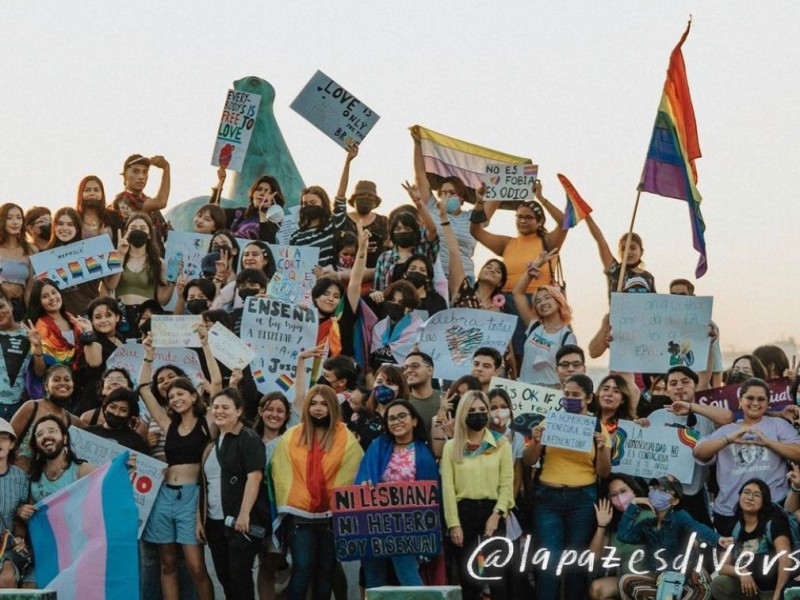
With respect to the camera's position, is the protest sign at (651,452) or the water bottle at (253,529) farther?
the protest sign at (651,452)

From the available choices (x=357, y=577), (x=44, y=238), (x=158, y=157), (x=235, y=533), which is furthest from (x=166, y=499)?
(x=158, y=157)

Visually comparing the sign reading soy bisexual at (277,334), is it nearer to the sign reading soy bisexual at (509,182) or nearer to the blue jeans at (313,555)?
the blue jeans at (313,555)

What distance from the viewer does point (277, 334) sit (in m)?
16.1

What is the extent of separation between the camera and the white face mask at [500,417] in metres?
14.4

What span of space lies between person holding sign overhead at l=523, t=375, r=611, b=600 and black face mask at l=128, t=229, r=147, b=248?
4877 mm

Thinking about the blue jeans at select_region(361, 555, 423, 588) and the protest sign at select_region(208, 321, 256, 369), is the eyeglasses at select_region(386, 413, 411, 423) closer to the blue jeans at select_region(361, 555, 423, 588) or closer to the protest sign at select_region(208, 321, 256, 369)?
the blue jeans at select_region(361, 555, 423, 588)

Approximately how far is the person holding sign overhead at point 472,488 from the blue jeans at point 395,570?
0.34 meters

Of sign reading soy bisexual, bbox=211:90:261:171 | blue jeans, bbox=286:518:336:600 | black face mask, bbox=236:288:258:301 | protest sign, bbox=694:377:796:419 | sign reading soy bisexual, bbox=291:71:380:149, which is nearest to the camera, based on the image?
blue jeans, bbox=286:518:336:600

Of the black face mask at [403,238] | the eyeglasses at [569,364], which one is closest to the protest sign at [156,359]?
the black face mask at [403,238]

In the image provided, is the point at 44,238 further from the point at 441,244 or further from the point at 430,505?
the point at 430,505

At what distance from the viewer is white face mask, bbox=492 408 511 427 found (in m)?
14.4

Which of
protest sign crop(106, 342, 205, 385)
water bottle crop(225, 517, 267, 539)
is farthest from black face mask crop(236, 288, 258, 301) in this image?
water bottle crop(225, 517, 267, 539)

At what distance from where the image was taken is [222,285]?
17.1 m

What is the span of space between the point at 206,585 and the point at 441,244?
15.7ft
